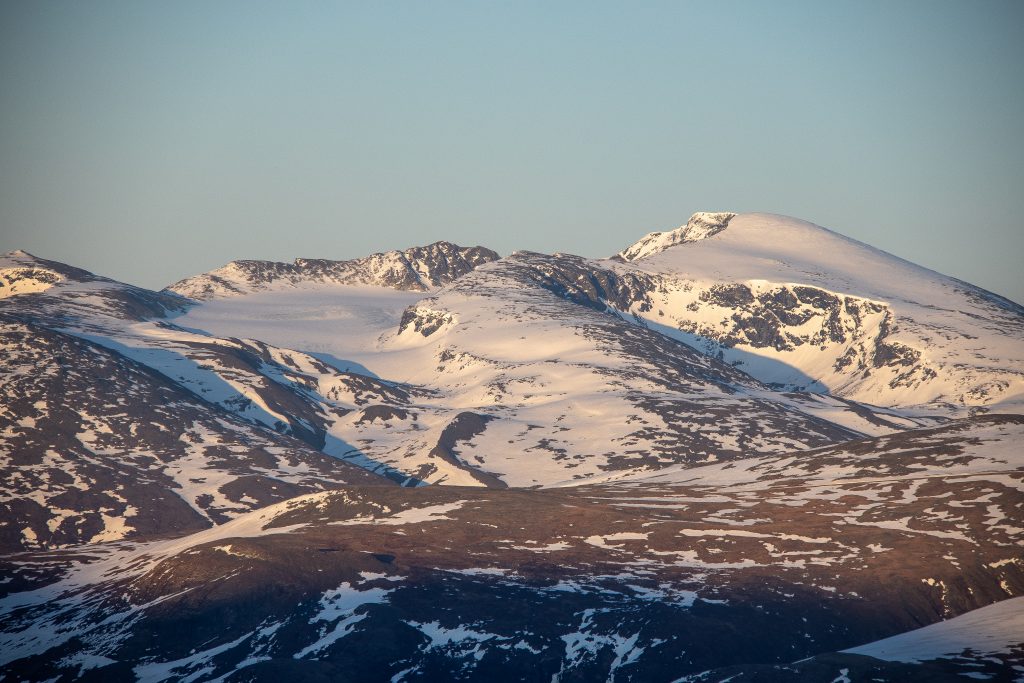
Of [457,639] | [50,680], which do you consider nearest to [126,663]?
[50,680]

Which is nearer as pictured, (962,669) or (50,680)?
(962,669)

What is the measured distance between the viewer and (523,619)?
196m

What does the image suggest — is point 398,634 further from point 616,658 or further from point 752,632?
point 752,632

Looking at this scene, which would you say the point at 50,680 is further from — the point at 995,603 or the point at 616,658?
the point at 995,603

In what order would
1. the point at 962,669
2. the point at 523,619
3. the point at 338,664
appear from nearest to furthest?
the point at 962,669 → the point at 338,664 → the point at 523,619

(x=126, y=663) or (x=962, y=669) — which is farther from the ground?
(x=962, y=669)

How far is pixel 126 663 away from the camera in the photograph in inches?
7594

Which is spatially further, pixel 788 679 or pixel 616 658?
pixel 616 658

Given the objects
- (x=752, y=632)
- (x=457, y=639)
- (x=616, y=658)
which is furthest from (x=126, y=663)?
(x=752, y=632)

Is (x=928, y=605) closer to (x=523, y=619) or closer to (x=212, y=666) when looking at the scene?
(x=523, y=619)

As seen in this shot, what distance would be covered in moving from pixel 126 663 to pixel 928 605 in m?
103

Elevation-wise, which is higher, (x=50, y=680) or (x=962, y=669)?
(x=962, y=669)

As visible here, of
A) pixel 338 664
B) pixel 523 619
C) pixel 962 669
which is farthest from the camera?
pixel 523 619

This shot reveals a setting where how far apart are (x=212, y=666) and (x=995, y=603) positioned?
9834cm
